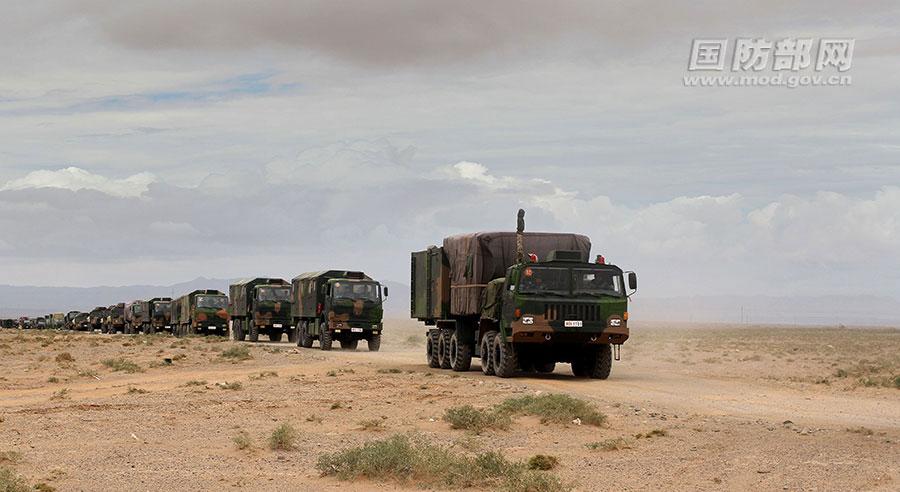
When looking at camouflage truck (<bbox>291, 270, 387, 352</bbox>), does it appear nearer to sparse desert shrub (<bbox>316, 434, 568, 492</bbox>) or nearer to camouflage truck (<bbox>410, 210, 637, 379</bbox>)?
camouflage truck (<bbox>410, 210, 637, 379</bbox>)

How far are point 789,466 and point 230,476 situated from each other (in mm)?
6584

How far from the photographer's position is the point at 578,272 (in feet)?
90.9

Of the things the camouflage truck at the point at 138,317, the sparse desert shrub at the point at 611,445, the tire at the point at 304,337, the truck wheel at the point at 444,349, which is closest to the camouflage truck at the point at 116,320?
the camouflage truck at the point at 138,317

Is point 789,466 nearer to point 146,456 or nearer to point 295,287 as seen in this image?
A: point 146,456

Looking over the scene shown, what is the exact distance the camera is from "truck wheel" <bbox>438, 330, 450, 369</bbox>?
33.0 m

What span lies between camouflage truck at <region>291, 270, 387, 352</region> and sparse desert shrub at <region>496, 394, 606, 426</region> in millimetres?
26139

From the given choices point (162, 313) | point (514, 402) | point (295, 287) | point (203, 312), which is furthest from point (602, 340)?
point (162, 313)

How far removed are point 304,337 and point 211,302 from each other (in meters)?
16.9

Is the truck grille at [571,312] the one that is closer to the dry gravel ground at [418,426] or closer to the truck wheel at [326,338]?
the dry gravel ground at [418,426]

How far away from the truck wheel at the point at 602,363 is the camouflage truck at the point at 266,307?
1204 inches

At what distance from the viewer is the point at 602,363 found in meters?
29.0

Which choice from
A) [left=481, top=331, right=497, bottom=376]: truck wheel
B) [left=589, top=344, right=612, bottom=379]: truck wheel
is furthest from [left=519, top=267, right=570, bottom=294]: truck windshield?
[left=481, top=331, right=497, bottom=376]: truck wheel

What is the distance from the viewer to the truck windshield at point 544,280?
89.1ft

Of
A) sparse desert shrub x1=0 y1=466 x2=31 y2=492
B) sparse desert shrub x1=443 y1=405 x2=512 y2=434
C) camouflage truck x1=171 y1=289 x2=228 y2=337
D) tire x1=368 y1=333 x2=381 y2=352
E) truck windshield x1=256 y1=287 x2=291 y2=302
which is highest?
truck windshield x1=256 y1=287 x2=291 y2=302
